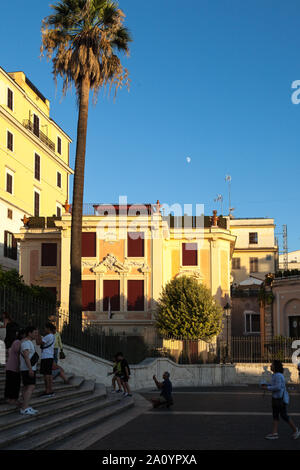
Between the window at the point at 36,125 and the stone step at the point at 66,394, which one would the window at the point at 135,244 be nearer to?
the window at the point at 36,125

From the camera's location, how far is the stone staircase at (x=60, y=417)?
32.8ft

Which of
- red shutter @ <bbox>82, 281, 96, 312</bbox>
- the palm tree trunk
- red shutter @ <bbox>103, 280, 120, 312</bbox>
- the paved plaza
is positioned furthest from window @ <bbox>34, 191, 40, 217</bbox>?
the paved plaza

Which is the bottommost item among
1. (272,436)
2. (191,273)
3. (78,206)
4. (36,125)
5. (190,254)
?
(272,436)

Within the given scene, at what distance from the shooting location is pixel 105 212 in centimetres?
4484

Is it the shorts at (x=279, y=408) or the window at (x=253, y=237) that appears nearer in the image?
the shorts at (x=279, y=408)

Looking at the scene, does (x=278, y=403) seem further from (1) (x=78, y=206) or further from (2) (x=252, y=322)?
(2) (x=252, y=322)

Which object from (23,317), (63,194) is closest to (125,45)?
(23,317)

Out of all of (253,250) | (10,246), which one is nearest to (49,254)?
(10,246)

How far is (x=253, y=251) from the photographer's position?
6756cm

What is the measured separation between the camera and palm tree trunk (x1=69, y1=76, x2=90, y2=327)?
23703mm

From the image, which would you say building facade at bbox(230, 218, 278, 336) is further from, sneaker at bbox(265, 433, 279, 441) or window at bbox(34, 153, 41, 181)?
sneaker at bbox(265, 433, 279, 441)

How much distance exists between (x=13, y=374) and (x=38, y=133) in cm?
4291

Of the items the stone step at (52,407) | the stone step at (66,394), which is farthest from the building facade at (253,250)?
the stone step at (52,407)

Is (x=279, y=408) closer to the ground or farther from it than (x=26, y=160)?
closer to the ground
